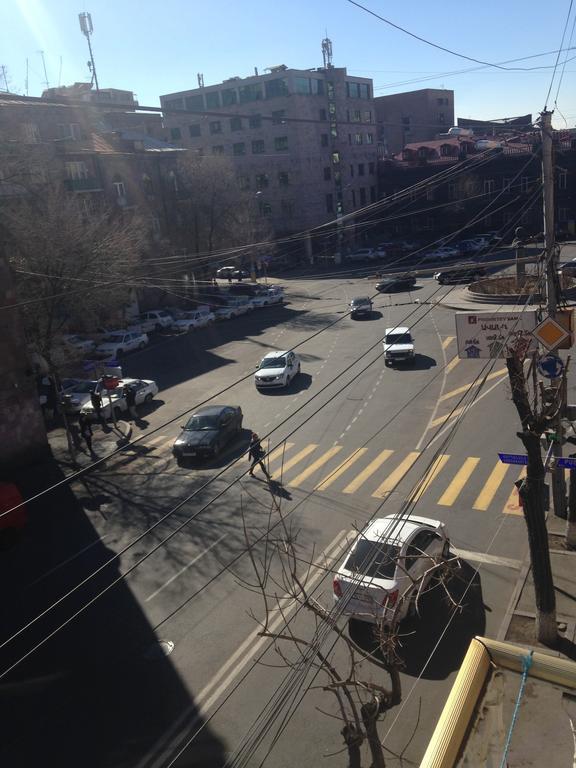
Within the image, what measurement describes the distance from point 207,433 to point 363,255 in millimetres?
47362

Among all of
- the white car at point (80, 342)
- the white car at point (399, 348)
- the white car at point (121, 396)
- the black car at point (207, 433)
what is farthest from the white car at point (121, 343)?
the white car at point (399, 348)

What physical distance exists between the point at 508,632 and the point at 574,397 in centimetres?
1313

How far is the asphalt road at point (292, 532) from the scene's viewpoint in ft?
30.3

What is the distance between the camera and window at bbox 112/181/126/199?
46.2 meters

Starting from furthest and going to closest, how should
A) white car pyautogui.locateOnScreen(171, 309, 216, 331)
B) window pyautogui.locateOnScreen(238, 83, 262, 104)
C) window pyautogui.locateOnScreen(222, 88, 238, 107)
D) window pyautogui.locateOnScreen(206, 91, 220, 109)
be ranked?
window pyautogui.locateOnScreen(206, 91, 220, 109) < window pyautogui.locateOnScreen(222, 88, 238, 107) < window pyautogui.locateOnScreen(238, 83, 262, 104) < white car pyautogui.locateOnScreen(171, 309, 216, 331)

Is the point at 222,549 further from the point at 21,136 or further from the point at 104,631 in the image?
the point at 21,136

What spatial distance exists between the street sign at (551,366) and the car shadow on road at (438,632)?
13.5ft

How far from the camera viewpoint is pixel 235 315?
46.7 meters

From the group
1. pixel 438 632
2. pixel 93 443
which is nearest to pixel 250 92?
pixel 93 443

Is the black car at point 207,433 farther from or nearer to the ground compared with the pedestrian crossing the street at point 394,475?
farther from the ground

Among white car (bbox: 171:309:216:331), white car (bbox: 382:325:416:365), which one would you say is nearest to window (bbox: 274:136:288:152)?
white car (bbox: 171:309:216:331)

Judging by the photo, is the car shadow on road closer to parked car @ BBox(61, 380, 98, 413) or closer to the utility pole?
the utility pole

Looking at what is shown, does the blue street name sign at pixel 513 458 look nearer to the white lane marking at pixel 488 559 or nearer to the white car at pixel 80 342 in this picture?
the white lane marking at pixel 488 559

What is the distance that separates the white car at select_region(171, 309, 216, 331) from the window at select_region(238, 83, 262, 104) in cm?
3642
